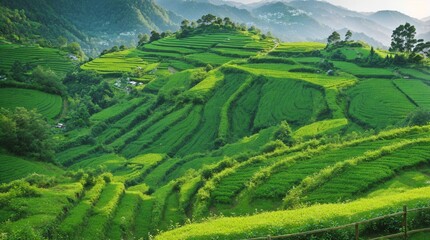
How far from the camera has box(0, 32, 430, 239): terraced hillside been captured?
21.8 m

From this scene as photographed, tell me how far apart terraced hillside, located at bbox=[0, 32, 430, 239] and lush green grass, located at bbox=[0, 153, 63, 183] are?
0.98 meters

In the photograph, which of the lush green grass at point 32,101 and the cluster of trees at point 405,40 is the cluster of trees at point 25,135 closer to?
the lush green grass at point 32,101

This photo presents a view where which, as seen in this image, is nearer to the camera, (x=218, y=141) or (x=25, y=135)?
(x=25, y=135)

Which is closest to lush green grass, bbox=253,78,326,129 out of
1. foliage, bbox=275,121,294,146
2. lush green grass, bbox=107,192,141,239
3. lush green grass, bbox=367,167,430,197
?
foliage, bbox=275,121,294,146

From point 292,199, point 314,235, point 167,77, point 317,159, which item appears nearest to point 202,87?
point 167,77

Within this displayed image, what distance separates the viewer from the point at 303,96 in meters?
57.0

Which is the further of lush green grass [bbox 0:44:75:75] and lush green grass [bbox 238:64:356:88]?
lush green grass [bbox 0:44:75:75]

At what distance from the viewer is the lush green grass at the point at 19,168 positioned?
37.1 meters

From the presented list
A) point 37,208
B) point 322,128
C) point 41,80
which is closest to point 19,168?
point 37,208

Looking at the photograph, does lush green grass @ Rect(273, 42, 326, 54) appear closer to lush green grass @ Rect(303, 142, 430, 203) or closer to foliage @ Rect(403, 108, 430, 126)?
foliage @ Rect(403, 108, 430, 126)

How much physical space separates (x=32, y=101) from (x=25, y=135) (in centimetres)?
2762

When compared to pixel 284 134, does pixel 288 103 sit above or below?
above

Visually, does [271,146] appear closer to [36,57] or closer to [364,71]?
[364,71]

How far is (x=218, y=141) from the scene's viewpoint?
50844 mm
